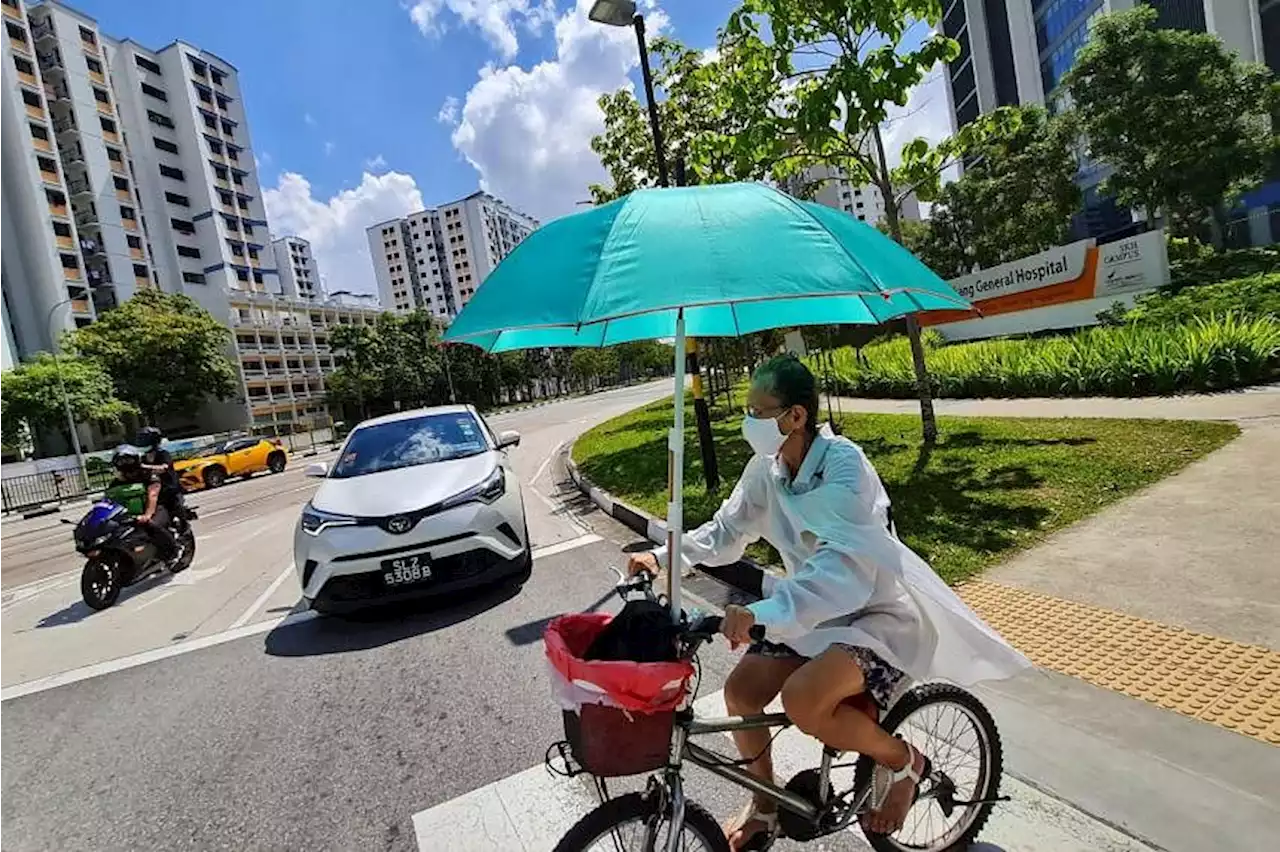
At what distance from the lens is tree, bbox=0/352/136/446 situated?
30.8 metres

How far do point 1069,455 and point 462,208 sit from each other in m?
141

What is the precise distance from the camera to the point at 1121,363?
9.90m

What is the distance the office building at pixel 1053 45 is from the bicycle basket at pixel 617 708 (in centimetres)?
3008

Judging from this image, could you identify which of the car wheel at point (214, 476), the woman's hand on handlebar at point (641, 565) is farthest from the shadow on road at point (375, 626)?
the car wheel at point (214, 476)

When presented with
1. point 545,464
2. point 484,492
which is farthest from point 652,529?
point 545,464

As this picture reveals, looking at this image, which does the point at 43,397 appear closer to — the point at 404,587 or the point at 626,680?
the point at 404,587

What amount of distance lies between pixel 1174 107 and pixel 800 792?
26807 mm

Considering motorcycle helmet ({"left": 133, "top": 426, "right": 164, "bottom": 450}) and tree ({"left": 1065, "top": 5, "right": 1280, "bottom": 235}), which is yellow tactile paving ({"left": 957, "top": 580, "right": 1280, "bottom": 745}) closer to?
motorcycle helmet ({"left": 133, "top": 426, "right": 164, "bottom": 450})

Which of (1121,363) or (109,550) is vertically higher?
(109,550)

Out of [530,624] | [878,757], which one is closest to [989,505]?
[530,624]

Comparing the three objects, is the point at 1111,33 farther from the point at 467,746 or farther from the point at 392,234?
the point at 392,234

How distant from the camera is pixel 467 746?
3.44 m

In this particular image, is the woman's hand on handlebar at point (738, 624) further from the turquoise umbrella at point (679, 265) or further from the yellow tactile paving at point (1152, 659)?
the yellow tactile paving at point (1152, 659)

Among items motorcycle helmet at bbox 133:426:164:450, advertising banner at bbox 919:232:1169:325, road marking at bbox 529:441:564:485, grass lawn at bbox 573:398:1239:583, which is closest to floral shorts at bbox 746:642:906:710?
grass lawn at bbox 573:398:1239:583
